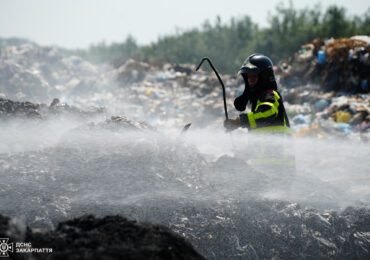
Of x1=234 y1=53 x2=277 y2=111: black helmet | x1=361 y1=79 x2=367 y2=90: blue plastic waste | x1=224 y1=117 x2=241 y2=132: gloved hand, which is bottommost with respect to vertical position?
x1=361 y1=79 x2=367 y2=90: blue plastic waste

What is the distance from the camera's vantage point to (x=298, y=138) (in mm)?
6758

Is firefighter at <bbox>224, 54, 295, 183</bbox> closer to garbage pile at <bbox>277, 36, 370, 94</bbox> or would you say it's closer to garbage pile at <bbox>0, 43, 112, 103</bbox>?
garbage pile at <bbox>277, 36, 370, 94</bbox>

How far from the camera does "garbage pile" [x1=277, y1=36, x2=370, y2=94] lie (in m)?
8.81

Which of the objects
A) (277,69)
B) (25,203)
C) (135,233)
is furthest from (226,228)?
(277,69)

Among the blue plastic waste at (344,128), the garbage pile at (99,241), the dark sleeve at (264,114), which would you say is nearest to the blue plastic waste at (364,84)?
the blue plastic waste at (344,128)

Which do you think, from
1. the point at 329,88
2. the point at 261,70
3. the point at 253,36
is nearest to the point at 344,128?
the point at 329,88

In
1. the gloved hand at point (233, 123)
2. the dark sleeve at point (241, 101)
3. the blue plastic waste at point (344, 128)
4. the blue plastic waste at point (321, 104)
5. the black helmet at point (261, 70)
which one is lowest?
the blue plastic waste at point (344, 128)

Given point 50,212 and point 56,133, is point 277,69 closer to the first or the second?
point 56,133

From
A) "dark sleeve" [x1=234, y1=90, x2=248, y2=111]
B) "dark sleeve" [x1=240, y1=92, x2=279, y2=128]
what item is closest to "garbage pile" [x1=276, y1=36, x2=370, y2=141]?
"dark sleeve" [x1=234, y1=90, x2=248, y2=111]

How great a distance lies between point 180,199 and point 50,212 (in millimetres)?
1030

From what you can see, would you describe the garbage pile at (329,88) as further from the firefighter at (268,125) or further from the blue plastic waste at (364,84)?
the firefighter at (268,125)

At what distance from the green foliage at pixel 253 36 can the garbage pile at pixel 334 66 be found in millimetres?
9829

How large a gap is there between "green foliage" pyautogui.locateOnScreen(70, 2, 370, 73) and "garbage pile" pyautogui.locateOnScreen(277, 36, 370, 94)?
9829 mm

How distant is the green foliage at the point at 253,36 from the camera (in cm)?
1962
